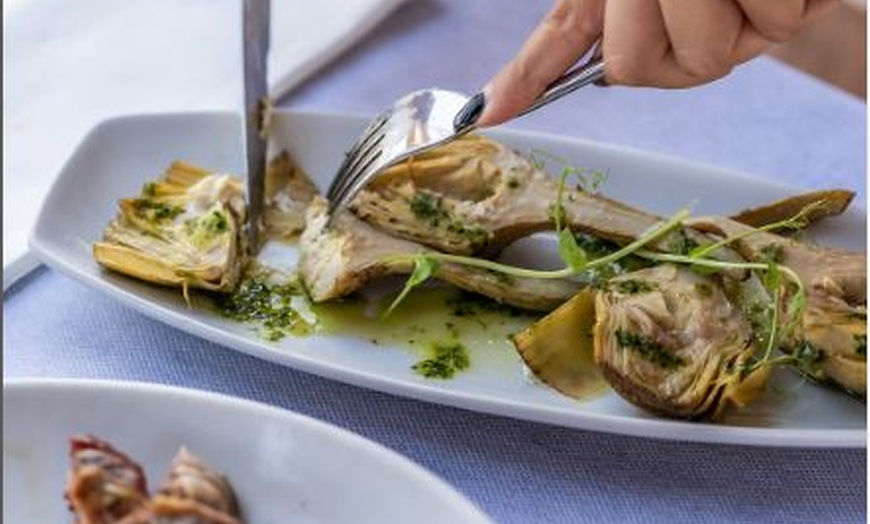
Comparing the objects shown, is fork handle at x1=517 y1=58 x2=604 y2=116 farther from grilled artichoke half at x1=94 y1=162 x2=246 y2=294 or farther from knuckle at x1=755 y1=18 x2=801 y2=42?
grilled artichoke half at x1=94 y1=162 x2=246 y2=294

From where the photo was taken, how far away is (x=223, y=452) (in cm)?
83

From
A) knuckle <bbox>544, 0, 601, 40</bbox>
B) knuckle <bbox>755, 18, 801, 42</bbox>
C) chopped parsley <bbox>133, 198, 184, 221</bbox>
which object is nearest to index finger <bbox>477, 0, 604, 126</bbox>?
knuckle <bbox>544, 0, 601, 40</bbox>

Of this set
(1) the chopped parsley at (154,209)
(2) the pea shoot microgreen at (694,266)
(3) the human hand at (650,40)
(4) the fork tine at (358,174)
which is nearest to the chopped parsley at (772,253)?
(2) the pea shoot microgreen at (694,266)

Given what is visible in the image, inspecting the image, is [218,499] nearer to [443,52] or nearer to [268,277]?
[268,277]

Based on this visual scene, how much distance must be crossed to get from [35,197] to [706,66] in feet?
1.72

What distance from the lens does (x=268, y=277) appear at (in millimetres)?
1075

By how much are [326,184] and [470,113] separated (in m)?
0.18

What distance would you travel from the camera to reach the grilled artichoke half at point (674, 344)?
3.02ft

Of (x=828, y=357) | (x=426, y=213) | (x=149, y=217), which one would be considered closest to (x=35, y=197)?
(x=149, y=217)

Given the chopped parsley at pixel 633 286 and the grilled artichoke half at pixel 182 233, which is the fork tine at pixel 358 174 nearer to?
the grilled artichoke half at pixel 182 233

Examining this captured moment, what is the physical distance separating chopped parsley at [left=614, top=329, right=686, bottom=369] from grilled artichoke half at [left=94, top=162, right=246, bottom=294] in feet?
0.89

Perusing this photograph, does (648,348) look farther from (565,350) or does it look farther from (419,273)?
(419,273)

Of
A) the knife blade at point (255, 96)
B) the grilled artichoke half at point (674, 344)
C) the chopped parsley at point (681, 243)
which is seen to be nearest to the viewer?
the grilled artichoke half at point (674, 344)

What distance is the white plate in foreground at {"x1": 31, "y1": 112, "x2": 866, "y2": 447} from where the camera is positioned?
0.92 m
